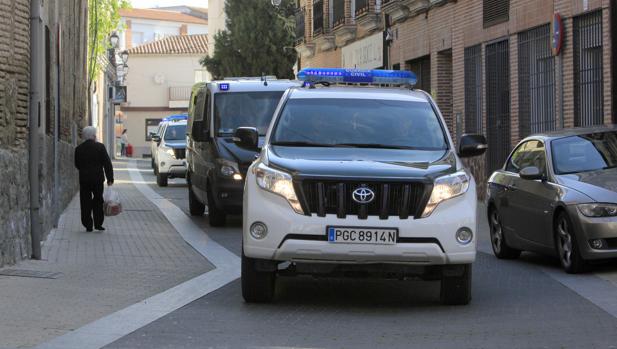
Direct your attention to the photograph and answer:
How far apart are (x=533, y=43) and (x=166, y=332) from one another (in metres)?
16.7

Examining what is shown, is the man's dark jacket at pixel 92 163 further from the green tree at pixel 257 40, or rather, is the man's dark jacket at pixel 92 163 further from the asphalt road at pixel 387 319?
the green tree at pixel 257 40

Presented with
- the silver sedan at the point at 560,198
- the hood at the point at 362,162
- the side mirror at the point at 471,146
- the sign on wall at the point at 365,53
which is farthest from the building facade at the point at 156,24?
the hood at the point at 362,162

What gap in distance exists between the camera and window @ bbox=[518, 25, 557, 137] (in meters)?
23.3

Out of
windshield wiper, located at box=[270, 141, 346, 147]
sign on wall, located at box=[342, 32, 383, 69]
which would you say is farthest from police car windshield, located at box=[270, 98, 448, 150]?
sign on wall, located at box=[342, 32, 383, 69]

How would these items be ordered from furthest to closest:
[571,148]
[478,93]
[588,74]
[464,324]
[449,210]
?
[478,93] < [588,74] < [571,148] < [449,210] < [464,324]

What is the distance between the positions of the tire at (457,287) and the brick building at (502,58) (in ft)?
34.2

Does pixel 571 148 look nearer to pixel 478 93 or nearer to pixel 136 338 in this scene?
pixel 136 338

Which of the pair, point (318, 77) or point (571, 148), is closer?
point (318, 77)

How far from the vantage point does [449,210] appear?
9758mm

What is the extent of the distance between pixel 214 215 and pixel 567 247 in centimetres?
820

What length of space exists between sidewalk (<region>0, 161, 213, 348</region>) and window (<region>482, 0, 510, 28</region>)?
9.60 metres

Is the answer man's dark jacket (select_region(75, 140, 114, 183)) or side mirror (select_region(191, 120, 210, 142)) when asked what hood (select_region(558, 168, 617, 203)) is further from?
side mirror (select_region(191, 120, 210, 142))

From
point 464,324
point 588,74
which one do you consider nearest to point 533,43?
point 588,74

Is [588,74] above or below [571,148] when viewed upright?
above
